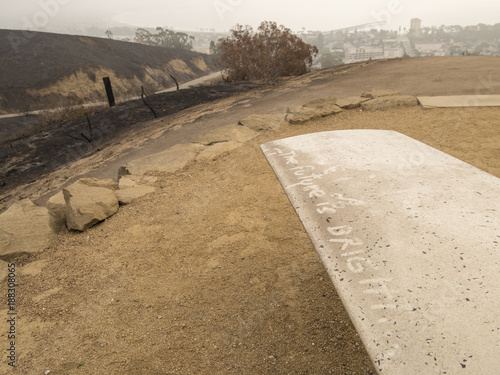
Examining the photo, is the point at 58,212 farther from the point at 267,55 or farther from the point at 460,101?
the point at 267,55

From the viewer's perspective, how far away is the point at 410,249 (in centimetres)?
125

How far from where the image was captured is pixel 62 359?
A: 2.07 metres

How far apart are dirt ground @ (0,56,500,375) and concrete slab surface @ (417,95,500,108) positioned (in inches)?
63.8

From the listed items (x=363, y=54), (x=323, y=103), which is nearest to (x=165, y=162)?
(x=323, y=103)

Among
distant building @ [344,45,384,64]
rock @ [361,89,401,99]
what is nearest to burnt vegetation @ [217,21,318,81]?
rock @ [361,89,401,99]

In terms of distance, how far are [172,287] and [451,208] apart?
2.09 metres

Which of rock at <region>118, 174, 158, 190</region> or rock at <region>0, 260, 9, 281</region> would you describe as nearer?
rock at <region>0, 260, 9, 281</region>

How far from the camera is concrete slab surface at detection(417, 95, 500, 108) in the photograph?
5476mm

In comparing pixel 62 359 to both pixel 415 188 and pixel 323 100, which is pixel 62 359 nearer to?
pixel 415 188

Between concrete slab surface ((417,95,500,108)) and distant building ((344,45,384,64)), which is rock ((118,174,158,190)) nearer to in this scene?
concrete slab surface ((417,95,500,108))

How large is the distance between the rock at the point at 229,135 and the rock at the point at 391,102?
2313mm

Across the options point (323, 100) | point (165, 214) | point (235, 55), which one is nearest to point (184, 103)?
point (323, 100)

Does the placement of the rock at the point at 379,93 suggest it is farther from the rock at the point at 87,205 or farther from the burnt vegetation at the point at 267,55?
the burnt vegetation at the point at 267,55

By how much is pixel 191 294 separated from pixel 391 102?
5.27 meters
